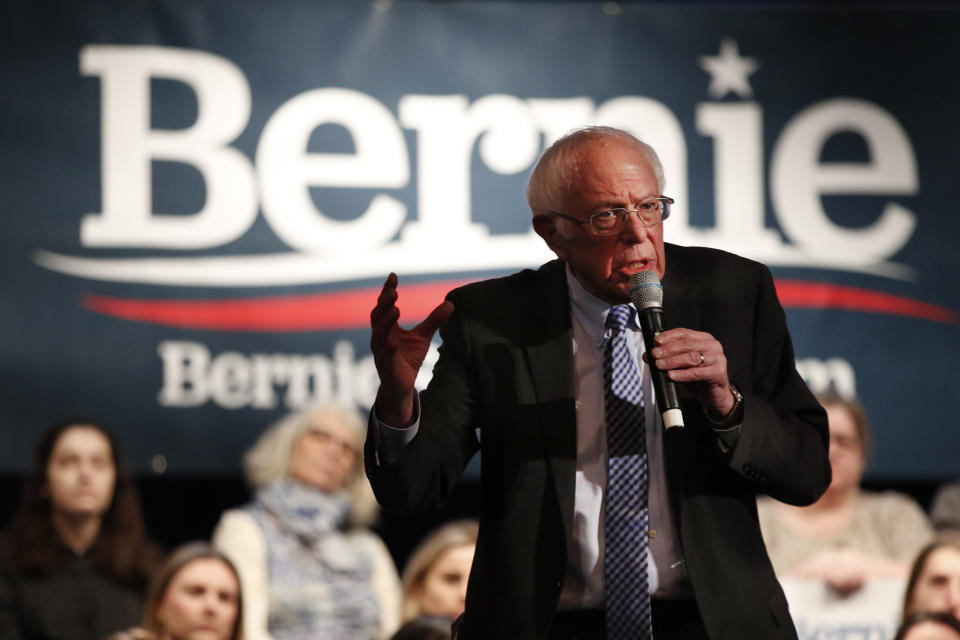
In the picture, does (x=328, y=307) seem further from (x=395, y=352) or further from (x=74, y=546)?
(x=395, y=352)

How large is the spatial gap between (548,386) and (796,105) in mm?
3372

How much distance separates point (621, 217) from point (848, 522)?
2.95 m

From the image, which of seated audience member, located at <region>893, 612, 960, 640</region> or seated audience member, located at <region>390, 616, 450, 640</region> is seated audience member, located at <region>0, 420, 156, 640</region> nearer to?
seated audience member, located at <region>390, 616, 450, 640</region>

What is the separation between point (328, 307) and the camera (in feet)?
15.6

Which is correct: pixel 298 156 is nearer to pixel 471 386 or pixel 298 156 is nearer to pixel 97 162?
pixel 97 162

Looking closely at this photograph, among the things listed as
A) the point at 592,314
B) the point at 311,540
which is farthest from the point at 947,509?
the point at 592,314

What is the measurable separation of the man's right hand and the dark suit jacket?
7cm

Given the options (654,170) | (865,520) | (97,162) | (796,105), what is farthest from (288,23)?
(654,170)

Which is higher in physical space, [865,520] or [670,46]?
[670,46]

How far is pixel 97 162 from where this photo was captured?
15.1ft

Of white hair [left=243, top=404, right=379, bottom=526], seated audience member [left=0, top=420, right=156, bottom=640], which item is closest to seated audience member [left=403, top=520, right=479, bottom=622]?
white hair [left=243, top=404, right=379, bottom=526]

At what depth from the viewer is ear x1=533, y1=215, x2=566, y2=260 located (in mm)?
1913

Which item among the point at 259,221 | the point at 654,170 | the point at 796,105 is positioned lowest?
the point at 654,170

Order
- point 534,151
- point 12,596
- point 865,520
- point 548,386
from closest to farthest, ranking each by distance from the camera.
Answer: point 548,386 → point 12,596 → point 865,520 → point 534,151
